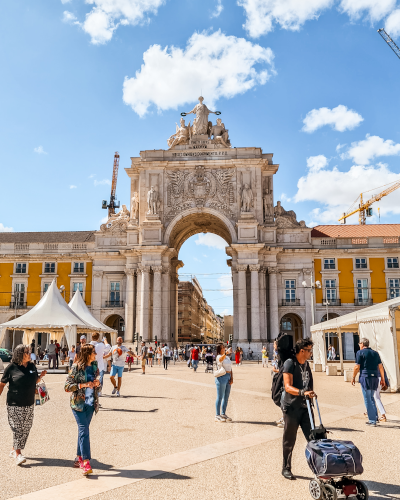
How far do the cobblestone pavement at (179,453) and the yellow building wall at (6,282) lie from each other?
1703 inches

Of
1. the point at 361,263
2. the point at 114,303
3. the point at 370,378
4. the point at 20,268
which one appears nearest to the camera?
the point at 370,378

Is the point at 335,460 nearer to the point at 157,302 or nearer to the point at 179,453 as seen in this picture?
the point at 179,453

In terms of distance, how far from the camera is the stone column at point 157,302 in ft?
166

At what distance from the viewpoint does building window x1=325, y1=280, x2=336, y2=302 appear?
53000 mm

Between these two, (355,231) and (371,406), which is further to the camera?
(355,231)

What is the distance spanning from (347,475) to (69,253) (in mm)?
53524

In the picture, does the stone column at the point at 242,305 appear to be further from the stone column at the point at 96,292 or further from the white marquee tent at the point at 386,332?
the white marquee tent at the point at 386,332

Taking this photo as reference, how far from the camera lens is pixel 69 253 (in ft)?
186

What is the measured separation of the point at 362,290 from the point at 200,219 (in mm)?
20560

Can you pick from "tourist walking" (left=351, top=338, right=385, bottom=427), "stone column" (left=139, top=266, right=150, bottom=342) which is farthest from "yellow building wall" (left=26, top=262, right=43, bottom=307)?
"tourist walking" (left=351, top=338, right=385, bottom=427)

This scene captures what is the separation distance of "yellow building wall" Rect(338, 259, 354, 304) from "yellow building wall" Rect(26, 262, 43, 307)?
3536 centimetres

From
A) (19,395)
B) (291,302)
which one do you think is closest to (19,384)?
(19,395)

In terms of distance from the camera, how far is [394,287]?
172 feet

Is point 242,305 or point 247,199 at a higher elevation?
point 247,199
